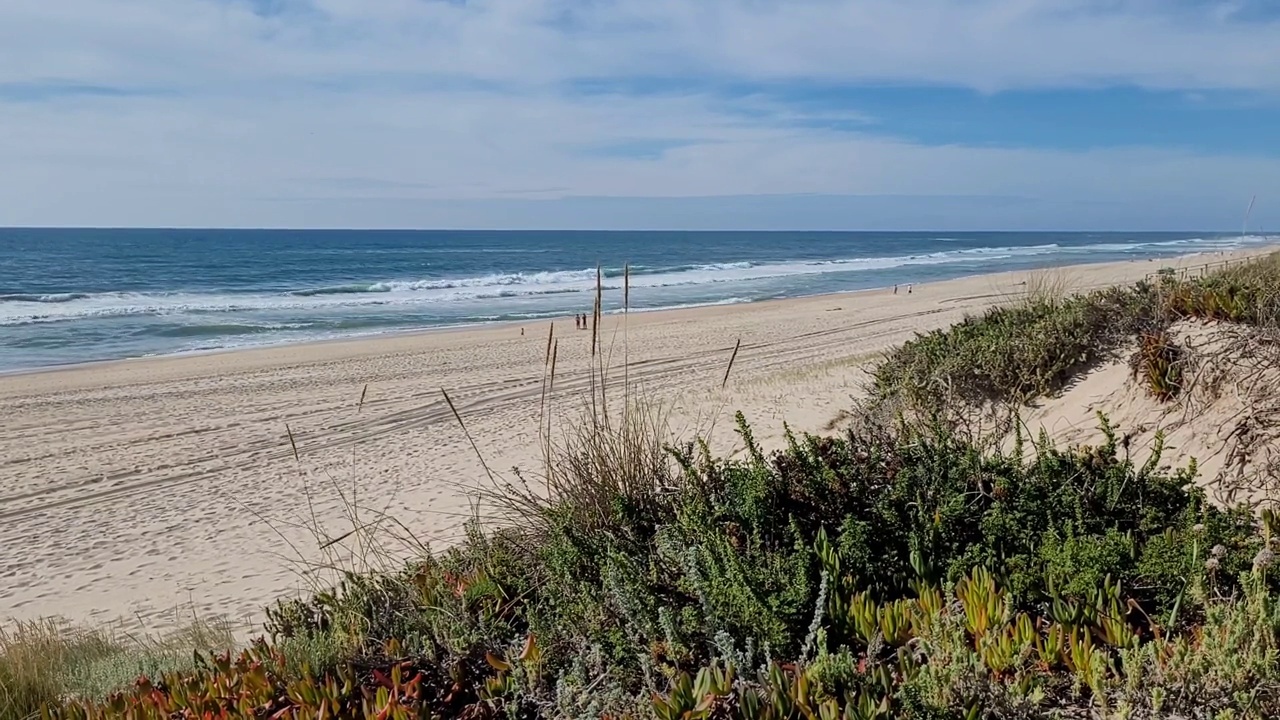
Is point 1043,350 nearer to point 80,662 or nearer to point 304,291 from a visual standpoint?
point 80,662

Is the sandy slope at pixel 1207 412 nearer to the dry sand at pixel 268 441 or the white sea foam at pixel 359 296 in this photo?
the dry sand at pixel 268 441

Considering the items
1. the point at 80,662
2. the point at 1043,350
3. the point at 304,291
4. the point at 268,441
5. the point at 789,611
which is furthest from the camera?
the point at 304,291

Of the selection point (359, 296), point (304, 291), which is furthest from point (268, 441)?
point (304, 291)

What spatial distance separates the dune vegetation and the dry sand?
1.16 m

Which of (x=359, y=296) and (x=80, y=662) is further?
(x=359, y=296)

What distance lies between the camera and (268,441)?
35.6 ft

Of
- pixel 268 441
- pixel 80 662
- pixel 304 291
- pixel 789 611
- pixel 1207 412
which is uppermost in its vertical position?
pixel 304 291

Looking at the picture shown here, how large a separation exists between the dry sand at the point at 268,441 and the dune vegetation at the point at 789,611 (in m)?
1.16

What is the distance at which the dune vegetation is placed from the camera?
2.42 m

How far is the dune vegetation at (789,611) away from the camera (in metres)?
2.42

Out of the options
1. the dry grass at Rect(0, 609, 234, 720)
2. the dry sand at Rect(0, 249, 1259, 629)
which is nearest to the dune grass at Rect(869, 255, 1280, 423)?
the dry sand at Rect(0, 249, 1259, 629)

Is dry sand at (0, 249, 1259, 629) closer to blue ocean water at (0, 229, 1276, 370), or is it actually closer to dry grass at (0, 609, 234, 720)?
dry grass at (0, 609, 234, 720)

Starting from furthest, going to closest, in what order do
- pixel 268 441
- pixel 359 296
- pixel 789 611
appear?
pixel 359 296 < pixel 268 441 < pixel 789 611

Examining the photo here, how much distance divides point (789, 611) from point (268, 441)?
31.0 feet
